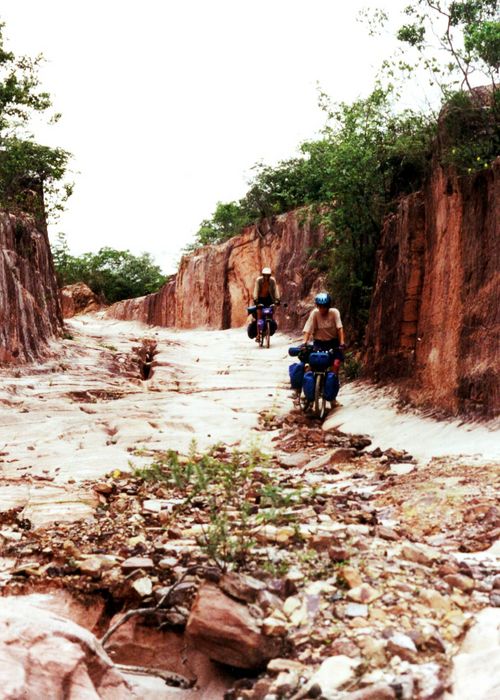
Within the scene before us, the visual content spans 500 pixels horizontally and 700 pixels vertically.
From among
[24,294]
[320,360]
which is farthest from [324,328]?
[24,294]

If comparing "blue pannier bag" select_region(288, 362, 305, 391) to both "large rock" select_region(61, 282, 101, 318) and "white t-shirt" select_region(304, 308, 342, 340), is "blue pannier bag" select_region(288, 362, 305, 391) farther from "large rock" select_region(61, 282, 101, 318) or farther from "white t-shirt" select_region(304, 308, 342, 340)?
"large rock" select_region(61, 282, 101, 318)

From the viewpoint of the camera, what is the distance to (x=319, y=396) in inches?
357

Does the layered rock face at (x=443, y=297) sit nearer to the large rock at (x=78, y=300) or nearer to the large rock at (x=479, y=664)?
the large rock at (x=479, y=664)

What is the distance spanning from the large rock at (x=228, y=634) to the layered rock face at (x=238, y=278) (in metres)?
15.0

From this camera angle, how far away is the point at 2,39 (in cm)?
1534

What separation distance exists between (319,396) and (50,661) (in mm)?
6851

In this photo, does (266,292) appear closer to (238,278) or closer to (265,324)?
(265,324)

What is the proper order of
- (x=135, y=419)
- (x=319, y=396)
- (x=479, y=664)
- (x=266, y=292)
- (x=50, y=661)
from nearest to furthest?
1. (x=50, y=661)
2. (x=479, y=664)
3. (x=135, y=419)
4. (x=319, y=396)
5. (x=266, y=292)

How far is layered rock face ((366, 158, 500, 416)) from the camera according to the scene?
707 cm

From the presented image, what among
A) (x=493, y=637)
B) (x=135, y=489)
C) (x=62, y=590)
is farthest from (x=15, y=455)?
(x=493, y=637)

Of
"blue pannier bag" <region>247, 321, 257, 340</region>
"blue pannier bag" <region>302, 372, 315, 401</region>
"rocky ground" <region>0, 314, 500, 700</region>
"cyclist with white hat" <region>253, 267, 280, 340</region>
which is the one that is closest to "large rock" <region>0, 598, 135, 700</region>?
"rocky ground" <region>0, 314, 500, 700</region>

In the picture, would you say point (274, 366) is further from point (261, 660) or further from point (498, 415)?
point (261, 660)

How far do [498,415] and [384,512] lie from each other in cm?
225

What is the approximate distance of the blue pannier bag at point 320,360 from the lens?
352 inches
